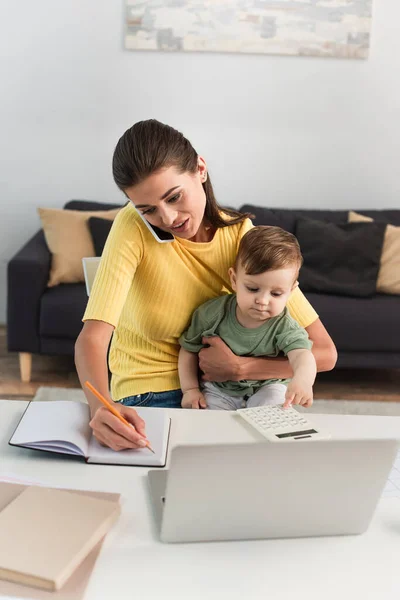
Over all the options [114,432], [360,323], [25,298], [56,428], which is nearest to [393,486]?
[114,432]

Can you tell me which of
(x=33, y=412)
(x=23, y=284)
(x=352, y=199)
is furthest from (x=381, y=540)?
(x=352, y=199)

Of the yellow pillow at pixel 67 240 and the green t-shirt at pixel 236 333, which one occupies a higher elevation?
the green t-shirt at pixel 236 333

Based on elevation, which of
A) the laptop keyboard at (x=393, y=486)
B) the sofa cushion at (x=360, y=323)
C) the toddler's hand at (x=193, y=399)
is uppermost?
the laptop keyboard at (x=393, y=486)

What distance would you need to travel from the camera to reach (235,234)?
1.76 meters

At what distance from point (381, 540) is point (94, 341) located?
26.4 inches

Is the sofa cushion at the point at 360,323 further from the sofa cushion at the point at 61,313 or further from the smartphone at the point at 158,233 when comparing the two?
the smartphone at the point at 158,233

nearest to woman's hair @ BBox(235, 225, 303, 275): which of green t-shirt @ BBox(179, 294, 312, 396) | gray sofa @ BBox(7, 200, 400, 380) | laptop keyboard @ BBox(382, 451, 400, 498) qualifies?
green t-shirt @ BBox(179, 294, 312, 396)

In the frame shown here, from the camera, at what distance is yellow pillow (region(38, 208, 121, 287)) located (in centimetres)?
347

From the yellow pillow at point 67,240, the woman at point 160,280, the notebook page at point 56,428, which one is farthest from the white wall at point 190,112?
the notebook page at point 56,428

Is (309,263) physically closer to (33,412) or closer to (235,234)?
(235,234)

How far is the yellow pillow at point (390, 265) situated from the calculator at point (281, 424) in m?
2.28

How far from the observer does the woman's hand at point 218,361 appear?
164cm

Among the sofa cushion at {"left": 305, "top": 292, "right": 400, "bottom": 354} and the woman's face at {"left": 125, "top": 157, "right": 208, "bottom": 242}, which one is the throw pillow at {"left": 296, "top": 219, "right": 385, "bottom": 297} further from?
the woman's face at {"left": 125, "top": 157, "right": 208, "bottom": 242}

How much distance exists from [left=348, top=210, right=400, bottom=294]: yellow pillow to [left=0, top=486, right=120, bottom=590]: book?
2713mm
